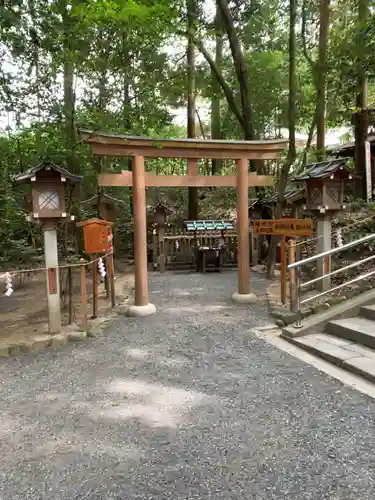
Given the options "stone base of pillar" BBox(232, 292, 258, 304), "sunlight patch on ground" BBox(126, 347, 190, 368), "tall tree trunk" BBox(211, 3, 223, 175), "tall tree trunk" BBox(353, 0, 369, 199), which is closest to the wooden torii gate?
"stone base of pillar" BBox(232, 292, 258, 304)

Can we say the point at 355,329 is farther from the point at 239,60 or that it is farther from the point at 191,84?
the point at 191,84

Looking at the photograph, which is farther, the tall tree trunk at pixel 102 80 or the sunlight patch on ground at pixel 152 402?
the tall tree trunk at pixel 102 80

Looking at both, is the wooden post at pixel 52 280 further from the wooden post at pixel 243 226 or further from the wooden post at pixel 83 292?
the wooden post at pixel 243 226

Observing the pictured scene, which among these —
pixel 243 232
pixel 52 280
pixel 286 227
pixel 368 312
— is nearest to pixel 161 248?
pixel 243 232

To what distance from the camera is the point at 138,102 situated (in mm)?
10562

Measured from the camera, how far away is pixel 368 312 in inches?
213

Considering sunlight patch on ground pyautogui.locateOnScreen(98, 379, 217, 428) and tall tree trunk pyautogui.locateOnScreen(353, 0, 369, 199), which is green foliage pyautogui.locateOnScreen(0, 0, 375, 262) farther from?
sunlight patch on ground pyautogui.locateOnScreen(98, 379, 217, 428)

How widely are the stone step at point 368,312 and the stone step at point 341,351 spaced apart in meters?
0.61

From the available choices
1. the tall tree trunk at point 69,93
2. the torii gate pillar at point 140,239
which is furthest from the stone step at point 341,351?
the tall tree trunk at point 69,93

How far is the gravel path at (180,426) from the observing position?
252cm

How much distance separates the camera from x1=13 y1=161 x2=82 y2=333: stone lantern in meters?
5.84

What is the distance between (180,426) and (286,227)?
188 inches

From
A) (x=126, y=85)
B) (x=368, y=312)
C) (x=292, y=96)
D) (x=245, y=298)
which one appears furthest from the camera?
(x=126, y=85)

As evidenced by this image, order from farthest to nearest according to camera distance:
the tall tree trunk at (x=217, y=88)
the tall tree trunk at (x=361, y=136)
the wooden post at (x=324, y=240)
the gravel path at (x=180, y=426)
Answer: the tall tree trunk at (x=361, y=136) < the tall tree trunk at (x=217, y=88) < the wooden post at (x=324, y=240) < the gravel path at (x=180, y=426)
